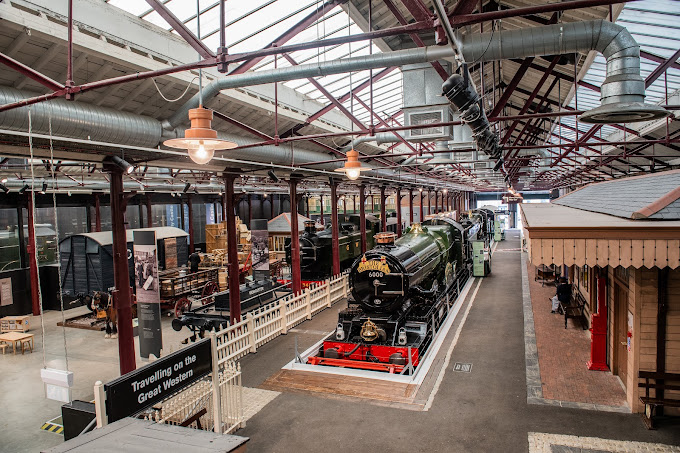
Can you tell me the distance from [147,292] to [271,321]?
370 centimetres

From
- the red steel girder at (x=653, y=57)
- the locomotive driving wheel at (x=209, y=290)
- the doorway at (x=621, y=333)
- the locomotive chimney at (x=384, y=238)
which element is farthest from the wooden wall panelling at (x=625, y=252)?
the locomotive driving wheel at (x=209, y=290)

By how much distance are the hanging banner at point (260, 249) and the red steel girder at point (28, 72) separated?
36.1 feet

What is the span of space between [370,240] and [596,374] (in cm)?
1835

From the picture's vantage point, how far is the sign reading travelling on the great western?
514 centimetres

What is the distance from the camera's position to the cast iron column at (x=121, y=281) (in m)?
9.51

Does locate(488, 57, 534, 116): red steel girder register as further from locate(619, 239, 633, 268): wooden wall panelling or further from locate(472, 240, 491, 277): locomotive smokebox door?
locate(472, 240, 491, 277): locomotive smokebox door

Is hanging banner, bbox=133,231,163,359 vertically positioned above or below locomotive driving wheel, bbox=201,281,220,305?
above

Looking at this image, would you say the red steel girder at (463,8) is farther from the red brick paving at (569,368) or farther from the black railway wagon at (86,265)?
the black railway wagon at (86,265)

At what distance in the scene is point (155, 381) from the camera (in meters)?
5.64

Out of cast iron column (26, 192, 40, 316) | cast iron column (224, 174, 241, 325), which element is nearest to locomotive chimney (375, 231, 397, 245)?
cast iron column (224, 174, 241, 325)

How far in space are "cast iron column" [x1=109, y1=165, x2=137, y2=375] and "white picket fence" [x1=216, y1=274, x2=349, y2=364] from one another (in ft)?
6.59

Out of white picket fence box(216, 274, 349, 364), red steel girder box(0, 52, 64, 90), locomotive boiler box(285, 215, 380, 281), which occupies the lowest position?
white picket fence box(216, 274, 349, 364)

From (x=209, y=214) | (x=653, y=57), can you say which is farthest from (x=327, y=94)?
(x=209, y=214)

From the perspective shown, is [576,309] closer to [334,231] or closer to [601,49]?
[601,49]
